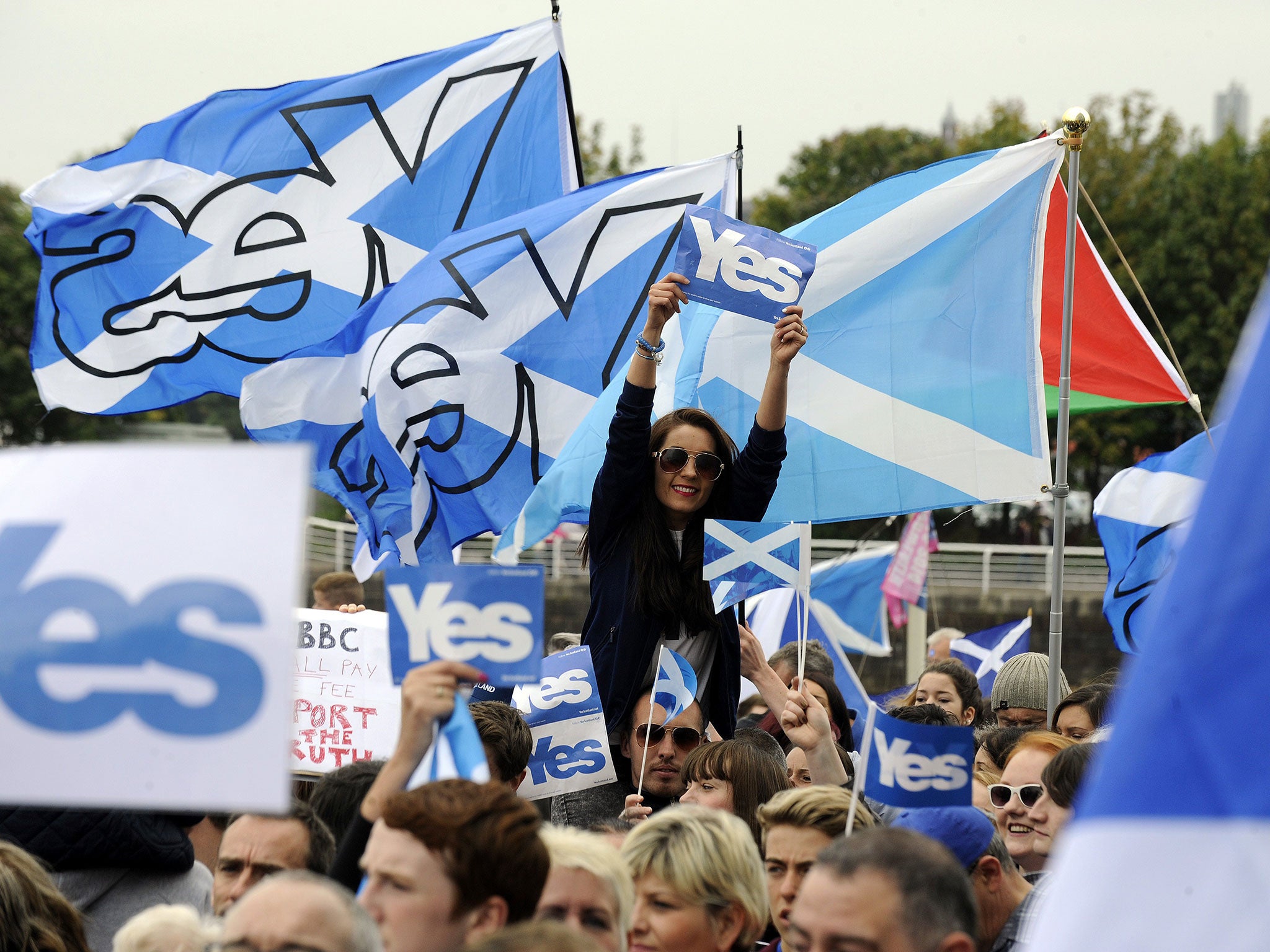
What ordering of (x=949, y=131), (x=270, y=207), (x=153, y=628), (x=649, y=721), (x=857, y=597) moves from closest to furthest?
1. (x=153, y=628)
2. (x=649, y=721)
3. (x=270, y=207)
4. (x=857, y=597)
5. (x=949, y=131)

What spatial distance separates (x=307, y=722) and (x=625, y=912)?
3022 millimetres

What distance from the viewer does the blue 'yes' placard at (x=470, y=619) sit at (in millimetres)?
3127

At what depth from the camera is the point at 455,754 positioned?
3051 millimetres

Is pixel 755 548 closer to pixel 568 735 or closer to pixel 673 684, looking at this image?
pixel 673 684

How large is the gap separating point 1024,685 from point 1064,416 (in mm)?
1320

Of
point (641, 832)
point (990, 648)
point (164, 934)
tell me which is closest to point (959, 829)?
point (641, 832)

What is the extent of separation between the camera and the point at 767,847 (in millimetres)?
3828

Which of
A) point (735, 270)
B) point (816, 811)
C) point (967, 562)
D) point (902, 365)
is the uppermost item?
point (735, 270)

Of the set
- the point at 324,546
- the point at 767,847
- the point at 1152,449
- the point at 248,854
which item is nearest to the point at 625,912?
the point at 767,847

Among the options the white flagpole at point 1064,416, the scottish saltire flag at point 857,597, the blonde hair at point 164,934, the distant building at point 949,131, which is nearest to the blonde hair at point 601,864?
the blonde hair at point 164,934

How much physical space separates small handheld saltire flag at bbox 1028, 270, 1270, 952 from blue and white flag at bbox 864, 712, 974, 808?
4.67 feet

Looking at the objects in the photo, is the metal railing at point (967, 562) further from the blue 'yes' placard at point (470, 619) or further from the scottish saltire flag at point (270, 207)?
the blue 'yes' placard at point (470, 619)

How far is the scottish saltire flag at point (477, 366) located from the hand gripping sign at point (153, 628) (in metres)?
4.27

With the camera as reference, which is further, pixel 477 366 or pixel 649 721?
pixel 477 366
